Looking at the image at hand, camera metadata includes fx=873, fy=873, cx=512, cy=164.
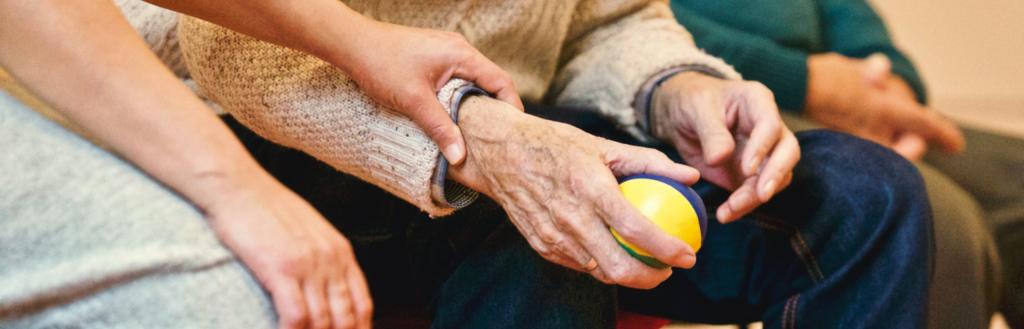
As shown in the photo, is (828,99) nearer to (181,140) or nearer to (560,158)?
(560,158)

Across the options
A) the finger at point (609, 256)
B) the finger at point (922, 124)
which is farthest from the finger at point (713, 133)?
the finger at point (922, 124)

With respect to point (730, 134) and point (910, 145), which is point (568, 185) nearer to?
point (730, 134)

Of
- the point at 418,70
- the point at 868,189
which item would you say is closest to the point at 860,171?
the point at 868,189

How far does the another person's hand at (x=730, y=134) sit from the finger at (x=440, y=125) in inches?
9.9

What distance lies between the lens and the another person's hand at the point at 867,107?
1525 millimetres

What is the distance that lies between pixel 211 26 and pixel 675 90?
463 mm

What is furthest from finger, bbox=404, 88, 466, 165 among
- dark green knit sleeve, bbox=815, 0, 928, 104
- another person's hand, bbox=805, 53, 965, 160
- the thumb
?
dark green knit sleeve, bbox=815, 0, 928, 104

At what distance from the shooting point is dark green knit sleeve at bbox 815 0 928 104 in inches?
67.0

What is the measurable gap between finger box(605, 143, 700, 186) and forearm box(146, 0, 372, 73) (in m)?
0.23

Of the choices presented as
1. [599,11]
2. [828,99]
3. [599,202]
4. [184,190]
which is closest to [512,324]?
[599,202]

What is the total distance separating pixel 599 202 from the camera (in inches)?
24.8

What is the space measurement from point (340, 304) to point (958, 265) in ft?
2.36

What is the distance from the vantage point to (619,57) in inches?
38.9

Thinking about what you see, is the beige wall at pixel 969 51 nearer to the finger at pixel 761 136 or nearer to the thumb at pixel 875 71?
the thumb at pixel 875 71
